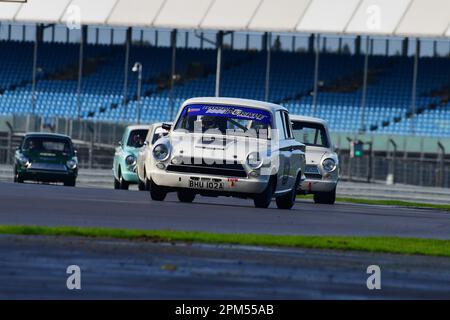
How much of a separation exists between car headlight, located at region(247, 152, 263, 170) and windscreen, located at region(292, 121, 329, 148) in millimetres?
8238

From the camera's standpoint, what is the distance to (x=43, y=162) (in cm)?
3962

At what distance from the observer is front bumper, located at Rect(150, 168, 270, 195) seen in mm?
23719

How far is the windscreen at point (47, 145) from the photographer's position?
40.0m

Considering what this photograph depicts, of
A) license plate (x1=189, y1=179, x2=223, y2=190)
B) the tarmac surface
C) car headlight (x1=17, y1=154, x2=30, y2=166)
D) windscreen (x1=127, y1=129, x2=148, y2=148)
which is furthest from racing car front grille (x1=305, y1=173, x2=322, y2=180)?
car headlight (x1=17, y1=154, x2=30, y2=166)

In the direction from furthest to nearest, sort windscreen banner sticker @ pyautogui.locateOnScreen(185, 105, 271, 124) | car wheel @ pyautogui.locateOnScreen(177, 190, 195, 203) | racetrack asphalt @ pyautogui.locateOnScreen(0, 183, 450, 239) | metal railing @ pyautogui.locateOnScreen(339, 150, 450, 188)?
metal railing @ pyautogui.locateOnScreen(339, 150, 450, 188) → car wheel @ pyautogui.locateOnScreen(177, 190, 195, 203) → windscreen banner sticker @ pyautogui.locateOnScreen(185, 105, 271, 124) → racetrack asphalt @ pyautogui.locateOnScreen(0, 183, 450, 239)

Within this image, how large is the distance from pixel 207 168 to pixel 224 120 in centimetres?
146


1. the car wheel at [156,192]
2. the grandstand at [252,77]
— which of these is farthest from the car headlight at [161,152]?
the grandstand at [252,77]

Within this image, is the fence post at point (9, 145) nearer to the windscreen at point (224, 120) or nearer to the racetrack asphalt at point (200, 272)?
the windscreen at point (224, 120)

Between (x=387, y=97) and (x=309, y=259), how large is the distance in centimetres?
5143

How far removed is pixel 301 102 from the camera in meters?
67.8

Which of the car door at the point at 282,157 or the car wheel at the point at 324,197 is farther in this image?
the car wheel at the point at 324,197

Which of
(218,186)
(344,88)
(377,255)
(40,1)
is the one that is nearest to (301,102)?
(344,88)

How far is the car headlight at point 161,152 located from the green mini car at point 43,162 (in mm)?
15863

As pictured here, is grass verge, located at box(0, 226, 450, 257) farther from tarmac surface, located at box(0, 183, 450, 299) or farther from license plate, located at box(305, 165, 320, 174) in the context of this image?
license plate, located at box(305, 165, 320, 174)
